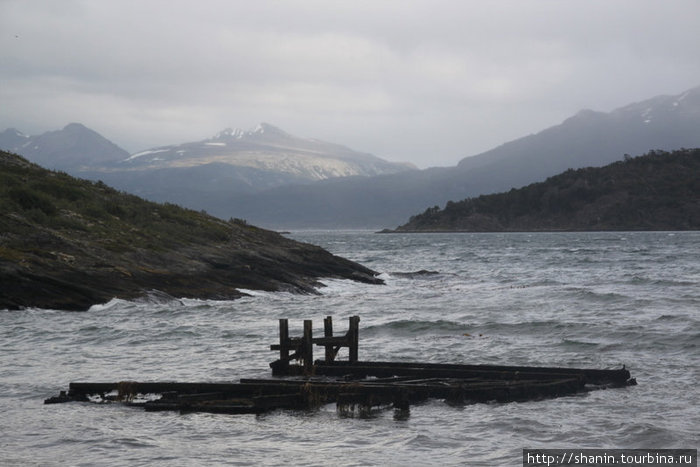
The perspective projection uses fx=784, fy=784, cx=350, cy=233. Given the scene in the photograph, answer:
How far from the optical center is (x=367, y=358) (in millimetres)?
22766

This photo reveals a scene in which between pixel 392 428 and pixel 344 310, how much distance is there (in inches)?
804

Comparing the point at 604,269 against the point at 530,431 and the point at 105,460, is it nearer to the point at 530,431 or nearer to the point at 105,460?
the point at 530,431

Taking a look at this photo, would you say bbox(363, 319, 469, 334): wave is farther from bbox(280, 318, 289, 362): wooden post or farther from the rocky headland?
the rocky headland

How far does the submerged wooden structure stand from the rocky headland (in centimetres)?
1427

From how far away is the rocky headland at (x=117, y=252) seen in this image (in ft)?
100

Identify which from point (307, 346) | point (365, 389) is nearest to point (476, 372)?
point (365, 389)

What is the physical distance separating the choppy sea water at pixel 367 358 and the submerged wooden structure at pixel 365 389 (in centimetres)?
33

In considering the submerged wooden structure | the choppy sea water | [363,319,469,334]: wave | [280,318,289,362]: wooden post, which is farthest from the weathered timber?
[363,319,469,334]: wave

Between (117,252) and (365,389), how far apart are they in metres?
24.3

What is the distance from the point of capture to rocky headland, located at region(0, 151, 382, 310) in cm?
3056

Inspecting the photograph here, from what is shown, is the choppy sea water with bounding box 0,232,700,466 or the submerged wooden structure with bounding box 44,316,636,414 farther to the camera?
the submerged wooden structure with bounding box 44,316,636,414

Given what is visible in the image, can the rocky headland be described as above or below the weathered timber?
above

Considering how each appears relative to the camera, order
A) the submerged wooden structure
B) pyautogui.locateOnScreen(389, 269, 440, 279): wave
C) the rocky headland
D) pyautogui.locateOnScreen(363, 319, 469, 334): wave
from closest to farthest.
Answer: the submerged wooden structure → pyautogui.locateOnScreen(363, 319, 469, 334): wave → the rocky headland → pyautogui.locateOnScreen(389, 269, 440, 279): wave

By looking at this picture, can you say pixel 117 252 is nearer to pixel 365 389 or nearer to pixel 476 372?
pixel 476 372
